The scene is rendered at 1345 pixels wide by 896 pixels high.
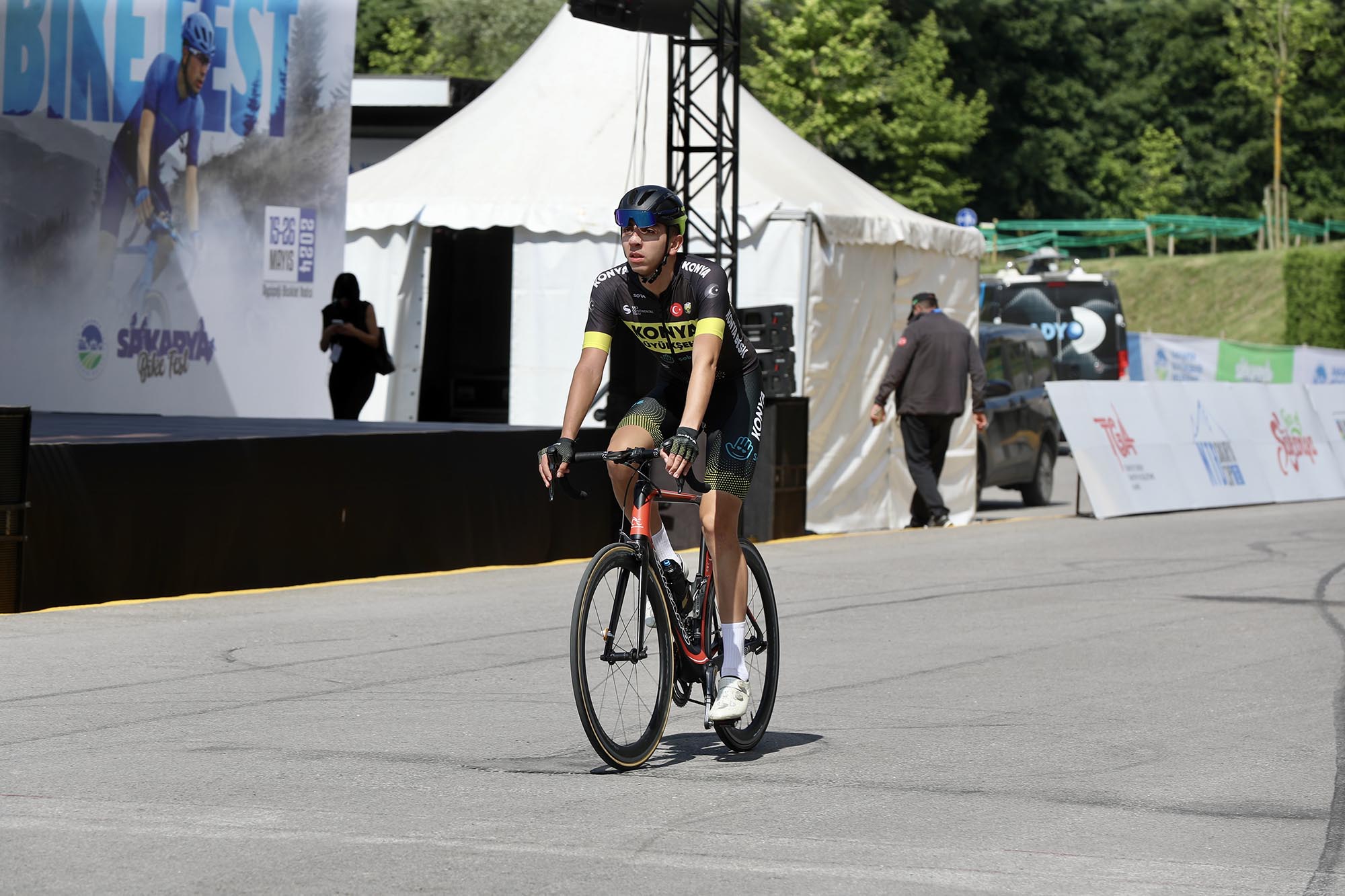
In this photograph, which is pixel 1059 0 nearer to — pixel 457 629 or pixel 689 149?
pixel 689 149

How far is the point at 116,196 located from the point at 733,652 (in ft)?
41.7

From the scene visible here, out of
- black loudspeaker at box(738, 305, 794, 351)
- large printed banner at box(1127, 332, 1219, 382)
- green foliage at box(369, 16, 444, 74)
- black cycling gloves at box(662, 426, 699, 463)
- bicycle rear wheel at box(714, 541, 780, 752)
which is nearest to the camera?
black cycling gloves at box(662, 426, 699, 463)

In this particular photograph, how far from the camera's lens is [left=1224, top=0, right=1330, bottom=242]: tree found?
62.6 m

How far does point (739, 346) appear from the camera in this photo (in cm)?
673

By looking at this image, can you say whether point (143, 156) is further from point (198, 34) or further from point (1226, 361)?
point (1226, 361)

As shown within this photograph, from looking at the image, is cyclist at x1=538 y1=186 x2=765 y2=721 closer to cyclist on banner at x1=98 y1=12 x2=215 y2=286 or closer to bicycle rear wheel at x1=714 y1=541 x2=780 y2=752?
bicycle rear wheel at x1=714 y1=541 x2=780 y2=752

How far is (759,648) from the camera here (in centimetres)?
710

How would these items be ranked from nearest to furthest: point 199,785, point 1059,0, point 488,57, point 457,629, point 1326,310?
point 199,785
point 457,629
point 1326,310
point 488,57
point 1059,0

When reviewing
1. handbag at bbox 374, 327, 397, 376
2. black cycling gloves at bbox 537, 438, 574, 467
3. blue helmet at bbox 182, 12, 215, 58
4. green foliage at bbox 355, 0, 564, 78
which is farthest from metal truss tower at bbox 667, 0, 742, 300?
green foliage at bbox 355, 0, 564, 78

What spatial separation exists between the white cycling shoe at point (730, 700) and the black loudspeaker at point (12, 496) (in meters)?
4.87

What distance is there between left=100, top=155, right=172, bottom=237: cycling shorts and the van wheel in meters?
9.43

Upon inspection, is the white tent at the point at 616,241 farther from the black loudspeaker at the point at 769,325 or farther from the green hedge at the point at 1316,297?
the green hedge at the point at 1316,297

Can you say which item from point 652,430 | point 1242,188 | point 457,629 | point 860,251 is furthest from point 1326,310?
point 652,430

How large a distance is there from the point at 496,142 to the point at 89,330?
4.26 meters
